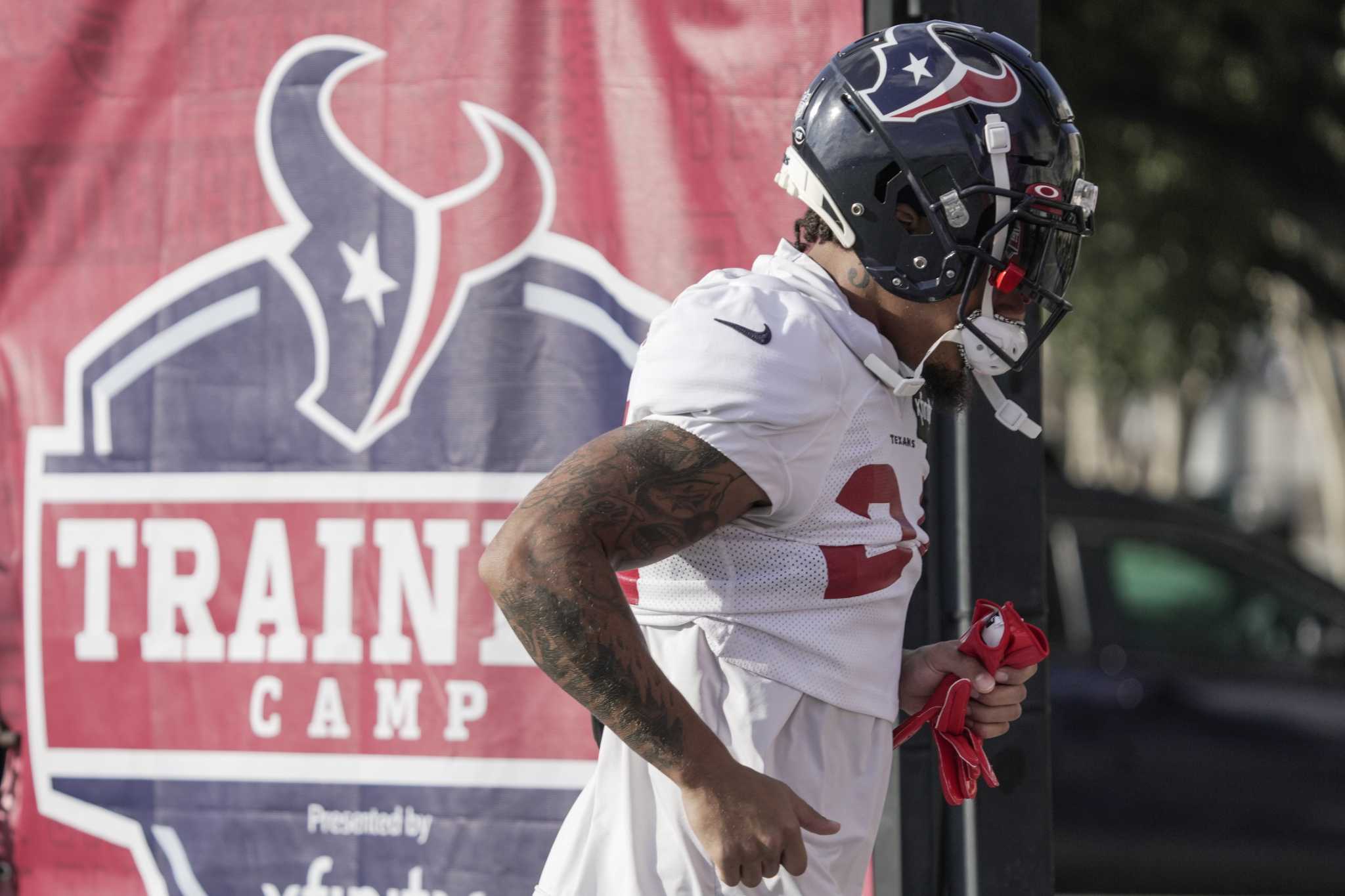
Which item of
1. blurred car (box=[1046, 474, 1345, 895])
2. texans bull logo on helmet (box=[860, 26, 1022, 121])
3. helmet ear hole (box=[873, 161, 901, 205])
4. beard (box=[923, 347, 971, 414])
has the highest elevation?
texans bull logo on helmet (box=[860, 26, 1022, 121])

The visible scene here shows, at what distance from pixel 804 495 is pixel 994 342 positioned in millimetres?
383

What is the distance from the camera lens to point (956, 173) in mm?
2188

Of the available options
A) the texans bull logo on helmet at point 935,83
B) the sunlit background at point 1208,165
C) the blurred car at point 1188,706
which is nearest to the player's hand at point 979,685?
the texans bull logo on helmet at point 935,83

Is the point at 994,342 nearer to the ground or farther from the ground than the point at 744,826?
farther from the ground

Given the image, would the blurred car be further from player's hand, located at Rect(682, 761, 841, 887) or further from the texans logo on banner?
player's hand, located at Rect(682, 761, 841, 887)

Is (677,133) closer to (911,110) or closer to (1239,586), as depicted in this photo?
(911,110)

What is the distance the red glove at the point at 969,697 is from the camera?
229cm

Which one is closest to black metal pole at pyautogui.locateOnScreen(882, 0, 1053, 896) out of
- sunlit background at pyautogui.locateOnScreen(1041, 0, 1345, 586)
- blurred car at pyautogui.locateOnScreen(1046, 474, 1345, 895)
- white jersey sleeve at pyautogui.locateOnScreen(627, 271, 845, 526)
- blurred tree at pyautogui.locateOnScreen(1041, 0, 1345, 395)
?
white jersey sleeve at pyautogui.locateOnScreen(627, 271, 845, 526)

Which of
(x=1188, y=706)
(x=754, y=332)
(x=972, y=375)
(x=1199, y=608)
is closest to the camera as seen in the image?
(x=754, y=332)

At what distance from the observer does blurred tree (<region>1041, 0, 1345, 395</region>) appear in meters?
9.52

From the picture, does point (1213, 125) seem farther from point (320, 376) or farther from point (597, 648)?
point (597, 648)

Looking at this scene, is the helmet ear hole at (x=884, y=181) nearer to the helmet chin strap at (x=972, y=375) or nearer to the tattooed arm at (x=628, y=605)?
the helmet chin strap at (x=972, y=375)

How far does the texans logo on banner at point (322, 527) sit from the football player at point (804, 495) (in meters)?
0.95

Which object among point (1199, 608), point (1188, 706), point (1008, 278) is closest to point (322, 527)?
point (1008, 278)
